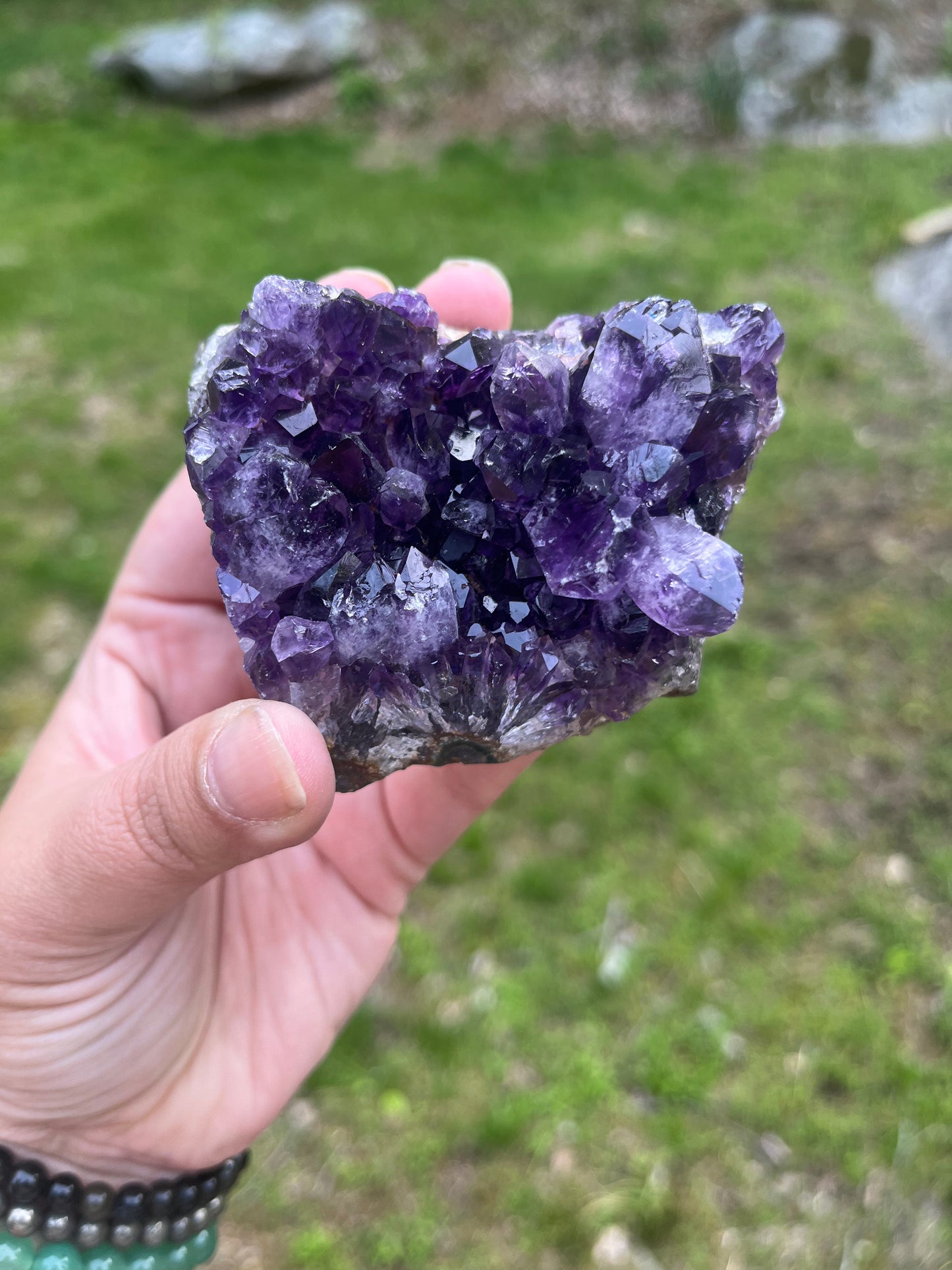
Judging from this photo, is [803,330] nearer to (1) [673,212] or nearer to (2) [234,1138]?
(1) [673,212]

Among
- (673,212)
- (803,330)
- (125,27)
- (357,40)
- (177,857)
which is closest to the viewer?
(177,857)

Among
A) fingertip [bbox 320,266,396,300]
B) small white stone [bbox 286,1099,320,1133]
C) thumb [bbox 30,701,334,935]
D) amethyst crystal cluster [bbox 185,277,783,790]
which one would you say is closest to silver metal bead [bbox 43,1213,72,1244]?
thumb [bbox 30,701,334,935]

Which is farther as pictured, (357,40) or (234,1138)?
(357,40)

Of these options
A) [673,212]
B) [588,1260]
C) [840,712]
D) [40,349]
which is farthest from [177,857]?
[673,212]

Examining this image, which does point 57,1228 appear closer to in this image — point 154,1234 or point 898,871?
point 154,1234

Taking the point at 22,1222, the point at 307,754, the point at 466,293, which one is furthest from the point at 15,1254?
the point at 466,293

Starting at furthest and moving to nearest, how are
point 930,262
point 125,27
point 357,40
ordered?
point 125,27 → point 357,40 → point 930,262
